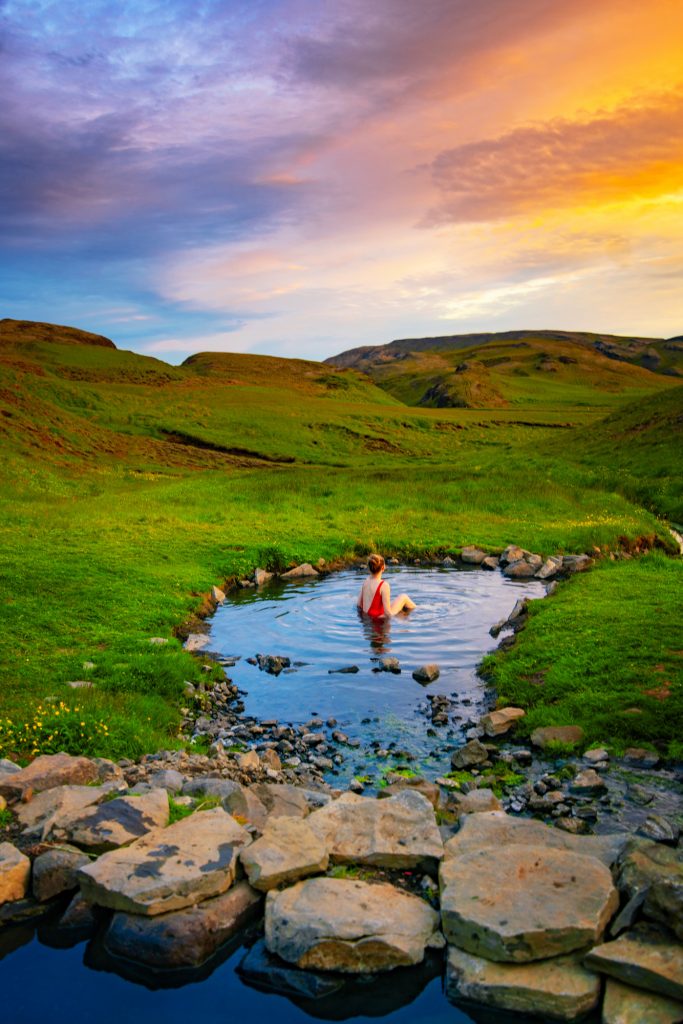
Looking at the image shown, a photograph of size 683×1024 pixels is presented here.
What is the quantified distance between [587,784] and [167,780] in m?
7.00

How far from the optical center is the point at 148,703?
1620 centimetres

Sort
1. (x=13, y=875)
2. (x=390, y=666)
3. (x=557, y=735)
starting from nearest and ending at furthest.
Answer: (x=13, y=875)
(x=557, y=735)
(x=390, y=666)

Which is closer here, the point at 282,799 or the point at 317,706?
the point at 282,799

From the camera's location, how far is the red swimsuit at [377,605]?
24469mm

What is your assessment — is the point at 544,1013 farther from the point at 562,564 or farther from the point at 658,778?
the point at 562,564

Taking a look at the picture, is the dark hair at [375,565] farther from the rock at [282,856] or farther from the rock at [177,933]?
the rock at [177,933]

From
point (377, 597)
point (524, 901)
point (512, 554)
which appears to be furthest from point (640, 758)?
point (512, 554)

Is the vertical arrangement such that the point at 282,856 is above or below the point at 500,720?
above

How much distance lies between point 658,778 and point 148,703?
10.0m

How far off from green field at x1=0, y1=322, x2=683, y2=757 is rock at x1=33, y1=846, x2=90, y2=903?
3901mm

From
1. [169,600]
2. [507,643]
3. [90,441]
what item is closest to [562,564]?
[507,643]

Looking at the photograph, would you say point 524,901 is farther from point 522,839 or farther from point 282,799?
point 282,799

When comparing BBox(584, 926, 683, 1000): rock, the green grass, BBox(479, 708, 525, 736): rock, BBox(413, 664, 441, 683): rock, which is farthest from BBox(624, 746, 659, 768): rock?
BBox(413, 664, 441, 683): rock

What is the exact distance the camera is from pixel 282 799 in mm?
12109
